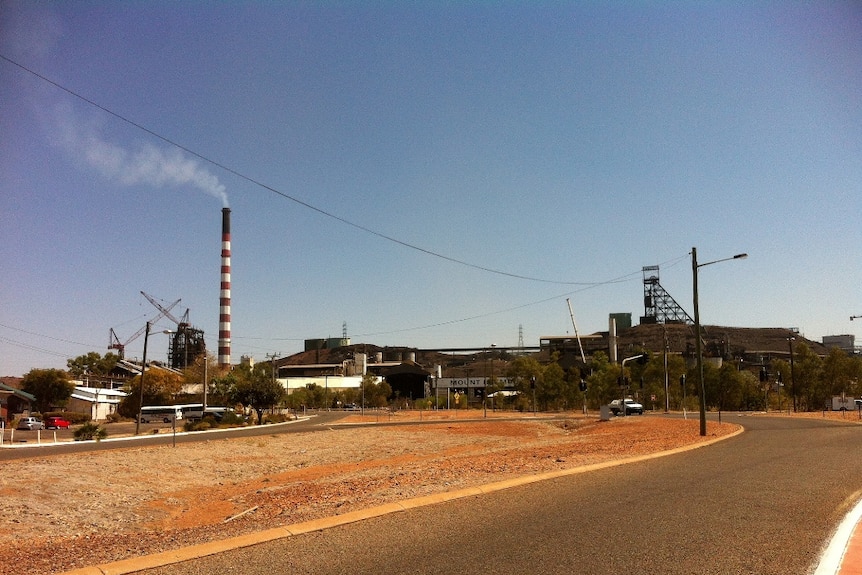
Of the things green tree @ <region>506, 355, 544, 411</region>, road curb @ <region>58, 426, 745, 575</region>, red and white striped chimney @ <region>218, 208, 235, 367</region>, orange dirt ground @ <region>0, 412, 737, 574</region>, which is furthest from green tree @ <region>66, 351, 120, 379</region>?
road curb @ <region>58, 426, 745, 575</region>

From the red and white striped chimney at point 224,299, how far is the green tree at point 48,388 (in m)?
34.6

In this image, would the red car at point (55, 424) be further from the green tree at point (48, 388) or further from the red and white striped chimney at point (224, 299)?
the red and white striped chimney at point (224, 299)

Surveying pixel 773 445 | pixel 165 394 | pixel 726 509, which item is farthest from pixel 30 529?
pixel 165 394

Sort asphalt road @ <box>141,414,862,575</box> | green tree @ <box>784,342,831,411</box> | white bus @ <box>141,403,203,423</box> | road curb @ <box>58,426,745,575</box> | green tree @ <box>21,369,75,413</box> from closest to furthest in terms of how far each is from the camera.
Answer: asphalt road @ <box>141,414,862,575</box> < road curb @ <box>58,426,745,575</box> < green tree @ <box>784,342,831,411</box> < white bus @ <box>141,403,203,423</box> < green tree @ <box>21,369,75,413</box>

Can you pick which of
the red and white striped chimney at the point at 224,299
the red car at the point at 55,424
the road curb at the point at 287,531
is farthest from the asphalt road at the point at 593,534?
the red and white striped chimney at the point at 224,299

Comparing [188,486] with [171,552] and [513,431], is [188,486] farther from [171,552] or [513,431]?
[513,431]

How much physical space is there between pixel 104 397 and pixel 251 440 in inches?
2690

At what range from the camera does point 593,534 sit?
8742mm

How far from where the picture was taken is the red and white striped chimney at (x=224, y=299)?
115 metres

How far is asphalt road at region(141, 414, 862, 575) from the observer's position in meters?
7.32

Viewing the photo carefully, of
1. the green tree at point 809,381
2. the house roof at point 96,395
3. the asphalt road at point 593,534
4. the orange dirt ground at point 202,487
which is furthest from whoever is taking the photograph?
the house roof at point 96,395

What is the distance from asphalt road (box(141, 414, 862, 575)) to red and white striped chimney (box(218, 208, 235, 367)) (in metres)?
108

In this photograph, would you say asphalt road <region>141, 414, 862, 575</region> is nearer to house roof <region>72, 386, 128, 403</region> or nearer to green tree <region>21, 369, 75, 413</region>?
green tree <region>21, 369, 75, 413</region>

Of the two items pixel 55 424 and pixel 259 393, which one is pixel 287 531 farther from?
pixel 259 393
